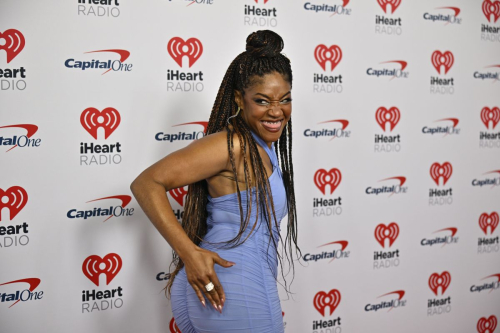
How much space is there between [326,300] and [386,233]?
1.75 ft

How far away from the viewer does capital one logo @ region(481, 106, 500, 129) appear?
3.11 m

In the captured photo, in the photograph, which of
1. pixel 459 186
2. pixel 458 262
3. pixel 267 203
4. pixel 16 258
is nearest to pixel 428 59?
pixel 459 186

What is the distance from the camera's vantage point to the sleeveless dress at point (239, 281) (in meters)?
1.35

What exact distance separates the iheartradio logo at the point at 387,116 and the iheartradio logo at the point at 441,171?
39 centimetres

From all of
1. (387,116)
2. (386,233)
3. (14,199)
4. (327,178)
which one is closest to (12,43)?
(14,199)

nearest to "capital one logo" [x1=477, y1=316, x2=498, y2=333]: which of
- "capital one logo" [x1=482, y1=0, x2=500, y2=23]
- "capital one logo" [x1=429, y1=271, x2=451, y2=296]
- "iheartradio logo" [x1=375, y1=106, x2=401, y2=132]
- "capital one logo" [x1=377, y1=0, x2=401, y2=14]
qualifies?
"capital one logo" [x1=429, y1=271, x2=451, y2=296]

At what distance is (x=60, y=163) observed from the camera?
213cm

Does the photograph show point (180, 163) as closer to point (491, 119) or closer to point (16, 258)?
point (16, 258)

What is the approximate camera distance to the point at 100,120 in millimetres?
2189

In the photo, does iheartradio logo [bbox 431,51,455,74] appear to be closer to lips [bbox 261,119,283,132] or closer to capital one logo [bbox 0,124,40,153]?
lips [bbox 261,119,283,132]

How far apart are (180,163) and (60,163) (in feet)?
3.29

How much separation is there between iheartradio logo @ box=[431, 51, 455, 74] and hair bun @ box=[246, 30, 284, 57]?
5.72ft

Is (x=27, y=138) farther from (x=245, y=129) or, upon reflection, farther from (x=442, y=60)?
(x=442, y=60)

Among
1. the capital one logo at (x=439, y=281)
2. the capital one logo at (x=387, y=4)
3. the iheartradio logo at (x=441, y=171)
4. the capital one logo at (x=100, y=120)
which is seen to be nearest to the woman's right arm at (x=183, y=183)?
the capital one logo at (x=100, y=120)
